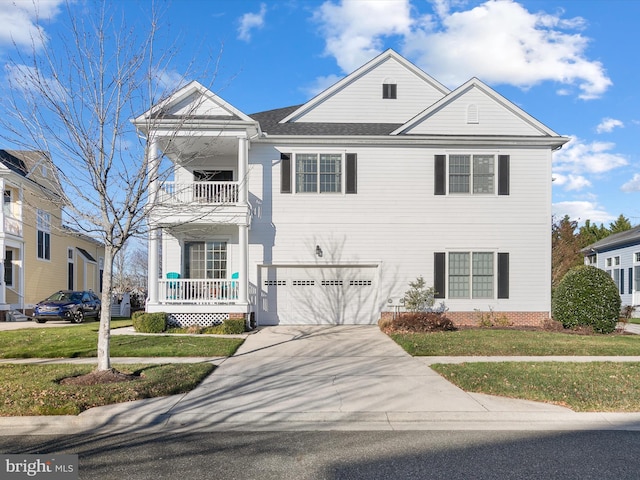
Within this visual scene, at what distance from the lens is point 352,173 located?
17.9m

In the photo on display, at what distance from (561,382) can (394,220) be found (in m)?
10.00

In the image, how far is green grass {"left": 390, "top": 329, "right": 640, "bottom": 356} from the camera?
1188 cm

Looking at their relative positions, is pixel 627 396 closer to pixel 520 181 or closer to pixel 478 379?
pixel 478 379

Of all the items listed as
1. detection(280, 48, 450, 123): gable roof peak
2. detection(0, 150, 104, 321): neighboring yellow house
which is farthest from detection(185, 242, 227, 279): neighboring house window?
detection(280, 48, 450, 123): gable roof peak

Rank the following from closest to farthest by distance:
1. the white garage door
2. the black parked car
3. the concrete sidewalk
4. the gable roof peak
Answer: the concrete sidewalk
the white garage door
the gable roof peak
the black parked car

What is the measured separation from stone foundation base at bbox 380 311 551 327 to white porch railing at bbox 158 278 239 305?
5.49 m

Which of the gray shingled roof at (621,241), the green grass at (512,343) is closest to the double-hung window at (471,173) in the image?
the green grass at (512,343)

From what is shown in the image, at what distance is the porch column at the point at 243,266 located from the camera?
16.2 m

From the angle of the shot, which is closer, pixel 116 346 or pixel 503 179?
pixel 116 346

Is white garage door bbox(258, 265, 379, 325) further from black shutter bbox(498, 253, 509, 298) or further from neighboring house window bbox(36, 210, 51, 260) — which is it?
neighboring house window bbox(36, 210, 51, 260)

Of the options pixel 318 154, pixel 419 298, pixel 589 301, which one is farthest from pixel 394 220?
pixel 589 301

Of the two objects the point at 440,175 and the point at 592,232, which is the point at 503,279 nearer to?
the point at 440,175

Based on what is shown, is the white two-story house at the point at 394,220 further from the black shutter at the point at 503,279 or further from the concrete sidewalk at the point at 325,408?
the concrete sidewalk at the point at 325,408

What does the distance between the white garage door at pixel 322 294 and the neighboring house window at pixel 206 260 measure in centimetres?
153
